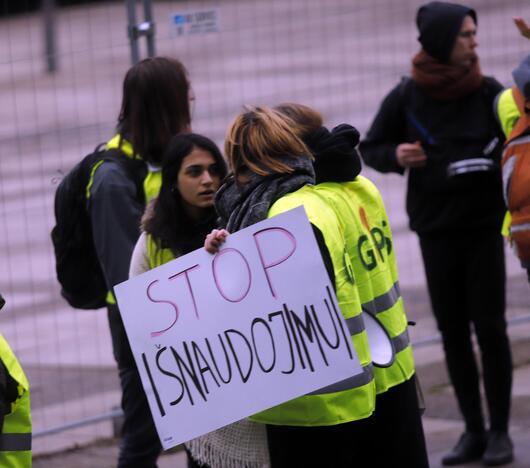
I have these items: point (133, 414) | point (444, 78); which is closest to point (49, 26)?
point (444, 78)

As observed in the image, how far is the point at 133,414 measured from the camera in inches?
205

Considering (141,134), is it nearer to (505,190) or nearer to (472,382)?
(505,190)

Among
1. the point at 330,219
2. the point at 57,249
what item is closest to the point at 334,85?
the point at 57,249

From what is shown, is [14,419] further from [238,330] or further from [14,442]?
[238,330]

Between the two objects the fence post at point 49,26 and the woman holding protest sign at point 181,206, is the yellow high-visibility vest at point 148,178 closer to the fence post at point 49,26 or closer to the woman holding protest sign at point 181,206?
the woman holding protest sign at point 181,206

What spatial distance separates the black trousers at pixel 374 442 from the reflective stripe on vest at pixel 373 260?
94 mm

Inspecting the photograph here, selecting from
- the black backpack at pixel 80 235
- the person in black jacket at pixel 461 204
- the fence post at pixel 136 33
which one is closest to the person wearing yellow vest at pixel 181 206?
the black backpack at pixel 80 235

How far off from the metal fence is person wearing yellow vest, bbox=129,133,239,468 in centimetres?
247

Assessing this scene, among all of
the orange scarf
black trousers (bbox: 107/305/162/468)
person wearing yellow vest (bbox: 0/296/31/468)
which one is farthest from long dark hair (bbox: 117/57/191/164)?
person wearing yellow vest (bbox: 0/296/31/468)

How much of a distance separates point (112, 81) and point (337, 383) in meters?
5.30

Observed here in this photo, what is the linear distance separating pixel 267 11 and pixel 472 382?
459 centimetres

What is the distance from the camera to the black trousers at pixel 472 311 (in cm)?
591

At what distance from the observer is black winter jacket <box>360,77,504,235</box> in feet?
19.3

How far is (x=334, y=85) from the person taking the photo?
9.34 m
